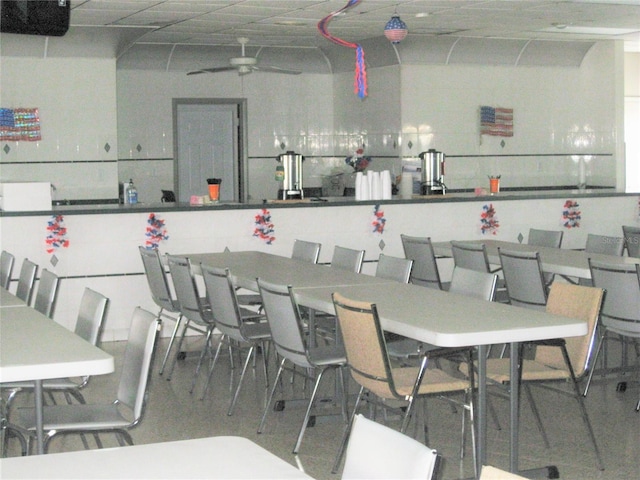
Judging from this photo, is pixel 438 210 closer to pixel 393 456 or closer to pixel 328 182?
pixel 328 182

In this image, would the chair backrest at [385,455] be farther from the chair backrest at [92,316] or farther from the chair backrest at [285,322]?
the chair backrest at [285,322]

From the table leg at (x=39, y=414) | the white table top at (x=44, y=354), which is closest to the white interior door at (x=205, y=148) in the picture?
the white table top at (x=44, y=354)

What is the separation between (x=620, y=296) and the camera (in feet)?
16.6

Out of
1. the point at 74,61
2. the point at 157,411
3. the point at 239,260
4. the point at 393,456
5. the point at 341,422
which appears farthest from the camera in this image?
the point at 74,61

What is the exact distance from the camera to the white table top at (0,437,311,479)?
6.52 feet

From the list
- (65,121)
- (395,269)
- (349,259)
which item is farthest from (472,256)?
(65,121)

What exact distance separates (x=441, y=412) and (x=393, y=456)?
329 cm

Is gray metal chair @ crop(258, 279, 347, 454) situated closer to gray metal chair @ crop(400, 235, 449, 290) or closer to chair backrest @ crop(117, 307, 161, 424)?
chair backrest @ crop(117, 307, 161, 424)

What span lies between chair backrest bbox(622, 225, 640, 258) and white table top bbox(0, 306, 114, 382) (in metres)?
4.74

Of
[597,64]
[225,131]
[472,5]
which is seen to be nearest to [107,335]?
[472,5]

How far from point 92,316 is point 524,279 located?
2681 millimetres

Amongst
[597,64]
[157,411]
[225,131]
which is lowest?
[157,411]

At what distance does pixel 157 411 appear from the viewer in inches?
207

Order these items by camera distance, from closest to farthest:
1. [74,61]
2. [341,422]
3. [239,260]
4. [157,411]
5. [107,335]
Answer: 1. [341,422]
2. [157,411]
3. [239,260]
4. [107,335]
5. [74,61]
